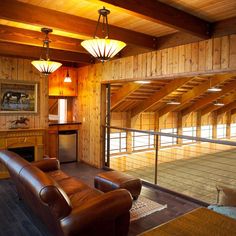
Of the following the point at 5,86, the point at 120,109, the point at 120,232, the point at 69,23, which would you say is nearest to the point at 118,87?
the point at 120,109

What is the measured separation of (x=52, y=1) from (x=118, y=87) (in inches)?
207

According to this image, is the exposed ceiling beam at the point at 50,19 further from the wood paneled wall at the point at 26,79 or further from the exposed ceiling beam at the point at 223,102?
the exposed ceiling beam at the point at 223,102

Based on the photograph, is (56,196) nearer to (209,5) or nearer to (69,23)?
(69,23)

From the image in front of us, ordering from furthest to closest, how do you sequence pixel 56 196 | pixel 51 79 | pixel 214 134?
pixel 214 134
pixel 51 79
pixel 56 196

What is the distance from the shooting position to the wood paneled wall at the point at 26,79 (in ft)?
16.9

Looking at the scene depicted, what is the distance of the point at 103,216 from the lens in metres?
2.13

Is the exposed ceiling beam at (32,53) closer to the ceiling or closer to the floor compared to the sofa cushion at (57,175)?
closer to the ceiling

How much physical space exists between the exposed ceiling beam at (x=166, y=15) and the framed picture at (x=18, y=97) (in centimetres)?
369

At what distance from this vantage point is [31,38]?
3.96m

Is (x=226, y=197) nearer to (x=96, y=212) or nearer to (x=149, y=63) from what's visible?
(x=96, y=212)

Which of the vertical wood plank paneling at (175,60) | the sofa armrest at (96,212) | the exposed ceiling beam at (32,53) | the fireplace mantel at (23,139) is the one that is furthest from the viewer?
the fireplace mantel at (23,139)

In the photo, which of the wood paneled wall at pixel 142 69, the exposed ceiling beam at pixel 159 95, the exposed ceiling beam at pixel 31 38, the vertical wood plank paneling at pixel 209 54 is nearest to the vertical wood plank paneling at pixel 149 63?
the wood paneled wall at pixel 142 69

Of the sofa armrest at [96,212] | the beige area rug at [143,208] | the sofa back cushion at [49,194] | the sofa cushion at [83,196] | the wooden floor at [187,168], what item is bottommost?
the wooden floor at [187,168]

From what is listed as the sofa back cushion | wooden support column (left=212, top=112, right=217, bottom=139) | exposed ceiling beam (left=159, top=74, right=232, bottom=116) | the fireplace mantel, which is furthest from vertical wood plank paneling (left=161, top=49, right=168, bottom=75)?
wooden support column (left=212, top=112, right=217, bottom=139)
